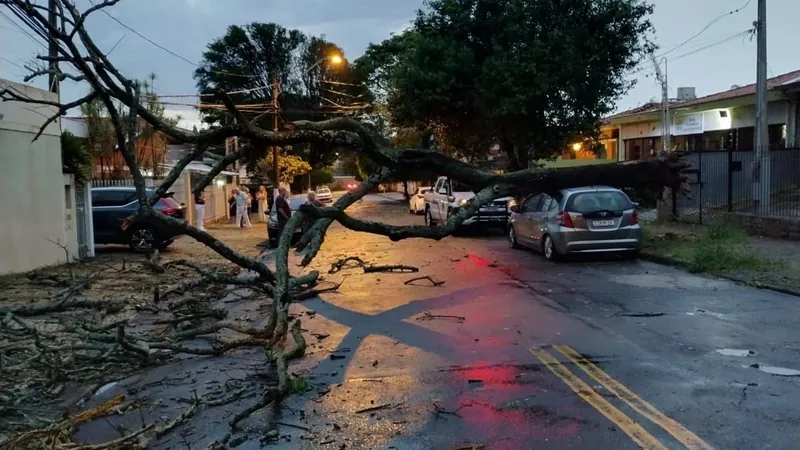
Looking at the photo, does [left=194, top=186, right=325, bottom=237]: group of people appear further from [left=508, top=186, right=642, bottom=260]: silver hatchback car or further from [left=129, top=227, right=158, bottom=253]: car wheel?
[left=508, top=186, right=642, bottom=260]: silver hatchback car

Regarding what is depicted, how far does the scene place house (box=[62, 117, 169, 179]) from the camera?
99.1ft

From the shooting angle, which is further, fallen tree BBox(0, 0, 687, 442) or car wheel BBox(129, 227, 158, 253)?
car wheel BBox(129, 227, 158, 253)

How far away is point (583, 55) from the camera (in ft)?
74.8

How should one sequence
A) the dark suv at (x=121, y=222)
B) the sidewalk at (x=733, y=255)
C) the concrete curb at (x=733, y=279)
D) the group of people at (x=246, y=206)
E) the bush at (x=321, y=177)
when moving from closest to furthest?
the concrete curb at (x=733, y=279) → the sidewalk at (x=733, y=255) → the dark suv at (x=121, y=222) → the group of people at (x=246, y=206) → the bush at (x=321, y=177)

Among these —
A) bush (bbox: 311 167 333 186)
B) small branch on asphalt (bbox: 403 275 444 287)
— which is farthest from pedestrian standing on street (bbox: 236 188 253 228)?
bush (bbox: 311 167 333 186)

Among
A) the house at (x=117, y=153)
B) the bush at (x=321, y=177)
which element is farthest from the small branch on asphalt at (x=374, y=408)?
the bush at (x=321, y=177)

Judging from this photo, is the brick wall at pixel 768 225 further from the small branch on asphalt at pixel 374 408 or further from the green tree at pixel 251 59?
the green tree at pixel 251 59

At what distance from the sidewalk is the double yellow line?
228 inches

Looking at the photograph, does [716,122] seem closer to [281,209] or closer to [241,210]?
[281,209]

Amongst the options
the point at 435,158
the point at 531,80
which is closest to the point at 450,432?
the point at 435,158

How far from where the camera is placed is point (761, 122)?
18594 millimetres

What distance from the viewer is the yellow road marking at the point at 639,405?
5.03 meters

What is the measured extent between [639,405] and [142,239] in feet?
54.3

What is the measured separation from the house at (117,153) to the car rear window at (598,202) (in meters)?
20.1
